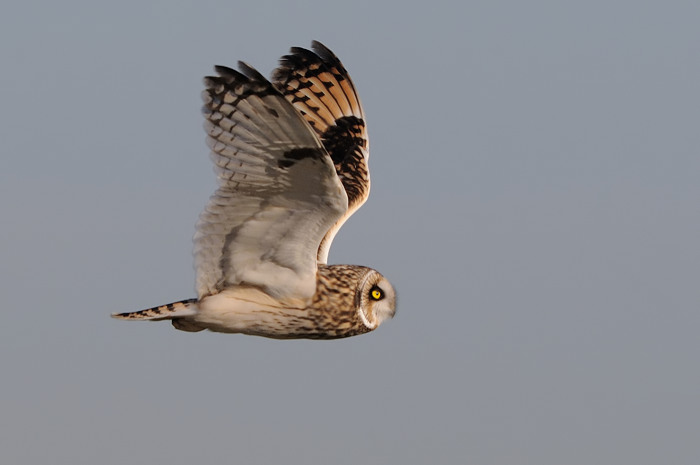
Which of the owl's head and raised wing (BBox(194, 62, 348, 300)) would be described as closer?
raised wing (BBox(194, 62, 348, 300))

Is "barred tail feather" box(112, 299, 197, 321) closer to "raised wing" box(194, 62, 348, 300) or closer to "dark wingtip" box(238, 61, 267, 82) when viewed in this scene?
"raised wing" box(194, 62, 348, 300)

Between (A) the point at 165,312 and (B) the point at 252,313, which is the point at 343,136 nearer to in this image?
(B) the point at 252,313

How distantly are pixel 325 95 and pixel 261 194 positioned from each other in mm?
2871

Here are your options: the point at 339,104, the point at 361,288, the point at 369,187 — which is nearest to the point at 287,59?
the point at 339,104

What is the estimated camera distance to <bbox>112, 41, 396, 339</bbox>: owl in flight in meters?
7.72

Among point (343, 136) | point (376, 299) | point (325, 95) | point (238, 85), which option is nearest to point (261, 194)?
point (238, 85)

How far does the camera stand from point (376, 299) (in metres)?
9.16

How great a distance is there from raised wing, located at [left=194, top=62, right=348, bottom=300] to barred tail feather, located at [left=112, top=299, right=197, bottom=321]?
0.52 feet

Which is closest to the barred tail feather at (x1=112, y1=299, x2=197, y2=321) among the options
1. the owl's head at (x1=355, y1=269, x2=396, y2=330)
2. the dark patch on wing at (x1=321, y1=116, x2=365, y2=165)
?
the owl's head at (x1=355, y1=269, x2=396, y2=330)

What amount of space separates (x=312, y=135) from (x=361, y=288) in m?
1.75

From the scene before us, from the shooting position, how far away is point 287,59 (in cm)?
1076

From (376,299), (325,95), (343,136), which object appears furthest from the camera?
(325,95)

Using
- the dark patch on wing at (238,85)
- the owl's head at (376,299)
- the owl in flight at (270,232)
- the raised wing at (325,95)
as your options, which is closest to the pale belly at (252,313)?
the owl in flight at (270,232)

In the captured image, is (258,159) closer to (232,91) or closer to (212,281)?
(232,91)
